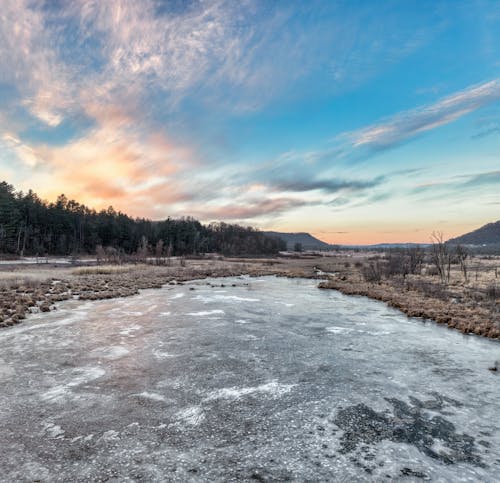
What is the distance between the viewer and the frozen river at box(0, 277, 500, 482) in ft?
16.1

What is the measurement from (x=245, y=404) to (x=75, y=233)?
8106 centimetres

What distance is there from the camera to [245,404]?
275 inches

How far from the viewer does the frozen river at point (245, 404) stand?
4914 mm

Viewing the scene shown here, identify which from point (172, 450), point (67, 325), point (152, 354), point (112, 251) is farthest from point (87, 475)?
point (112, 251)

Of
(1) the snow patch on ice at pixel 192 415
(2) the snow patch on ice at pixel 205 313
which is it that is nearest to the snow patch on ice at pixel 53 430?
(1) the snow patch on ice at pixel 192 415

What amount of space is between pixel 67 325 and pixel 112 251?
4546cm

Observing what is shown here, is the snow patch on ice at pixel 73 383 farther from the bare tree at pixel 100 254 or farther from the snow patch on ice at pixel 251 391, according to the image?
the bare tree at pixel 100 254

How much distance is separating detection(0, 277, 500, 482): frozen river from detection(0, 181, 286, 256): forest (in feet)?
148

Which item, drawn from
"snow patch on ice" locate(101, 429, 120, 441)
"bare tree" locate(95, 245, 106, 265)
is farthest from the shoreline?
"bare tree" locate(95, 245, 106, 265)

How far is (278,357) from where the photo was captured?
10.4 meters

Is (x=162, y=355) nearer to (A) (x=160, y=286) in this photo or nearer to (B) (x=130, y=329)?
(B) (x=130, y=329)

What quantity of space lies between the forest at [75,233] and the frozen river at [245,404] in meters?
45.2

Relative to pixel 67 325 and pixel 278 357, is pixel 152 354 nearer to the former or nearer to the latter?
pixel 278 357

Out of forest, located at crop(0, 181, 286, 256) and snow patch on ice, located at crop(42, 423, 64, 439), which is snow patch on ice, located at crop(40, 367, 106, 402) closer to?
snow patch on ice, located at crop(42, 423, 64, 439)
